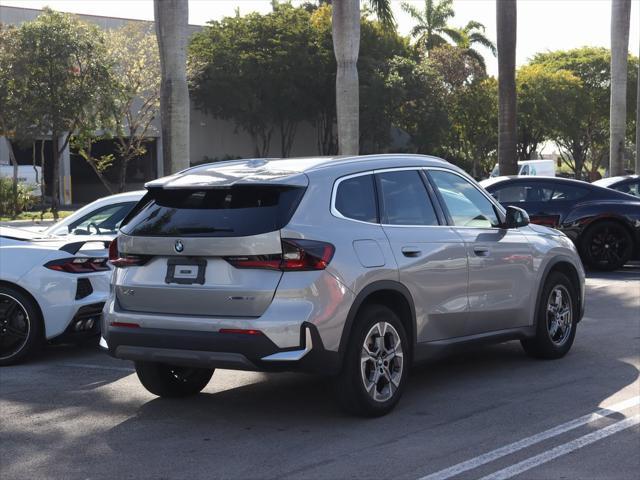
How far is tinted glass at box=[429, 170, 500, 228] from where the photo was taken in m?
7.52

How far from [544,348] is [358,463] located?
10.8 ft

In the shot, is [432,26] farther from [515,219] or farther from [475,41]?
[515,219]

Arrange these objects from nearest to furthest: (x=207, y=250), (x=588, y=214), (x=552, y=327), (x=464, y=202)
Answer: (x=207, y=250)
(x=464, y=202)
(x=552, y=327)
(x=588, y=214)

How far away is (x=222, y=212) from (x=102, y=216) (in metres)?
5.07

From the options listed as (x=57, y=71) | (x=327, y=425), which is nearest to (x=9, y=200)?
(x=57, y=71)

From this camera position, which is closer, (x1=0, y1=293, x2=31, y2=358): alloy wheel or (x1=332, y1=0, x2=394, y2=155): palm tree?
(x1=0, y1=293, x2=31, y2=358): alloy wheel

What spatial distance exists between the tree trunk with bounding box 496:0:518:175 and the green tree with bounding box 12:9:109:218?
18.2 metres

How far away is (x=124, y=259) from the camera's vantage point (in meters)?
6.65

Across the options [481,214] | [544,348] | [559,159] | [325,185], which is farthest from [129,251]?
[559,159]

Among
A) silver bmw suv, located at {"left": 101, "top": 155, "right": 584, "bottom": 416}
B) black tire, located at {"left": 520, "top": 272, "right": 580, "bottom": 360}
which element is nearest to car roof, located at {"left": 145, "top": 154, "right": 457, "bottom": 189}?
silver bmw suv, located at {"left": 101, "top": 155, "right": 584, "bottom": 416}

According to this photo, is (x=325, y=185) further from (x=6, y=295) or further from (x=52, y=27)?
(x=52, y=27)

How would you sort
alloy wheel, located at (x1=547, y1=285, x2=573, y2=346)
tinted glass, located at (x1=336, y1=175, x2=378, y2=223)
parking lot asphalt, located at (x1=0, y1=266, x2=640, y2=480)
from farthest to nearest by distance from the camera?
alloy wheel, located at (x1=547, y1=285, x2=573, y2=346)
tinted glass, located at (x1=336, y1=175, x2=378, y2=223)
parking lot asphalt, located at (x1=0, y1=266, x2=640, y2=480)

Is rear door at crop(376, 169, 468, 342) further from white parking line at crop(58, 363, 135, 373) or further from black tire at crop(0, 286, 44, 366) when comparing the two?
black tire at crop(0, 286, 44, 366)

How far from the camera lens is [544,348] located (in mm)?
8359
